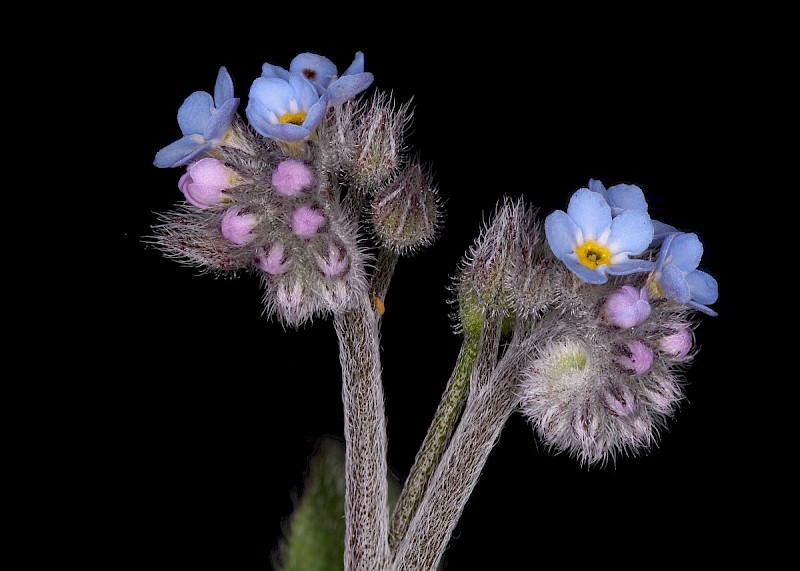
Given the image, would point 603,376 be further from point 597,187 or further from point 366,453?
point 366,453

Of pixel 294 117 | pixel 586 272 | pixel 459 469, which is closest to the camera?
pixel 586 272

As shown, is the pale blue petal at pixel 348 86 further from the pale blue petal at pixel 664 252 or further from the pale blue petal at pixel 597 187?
the pale blue petal at pixel 664 252

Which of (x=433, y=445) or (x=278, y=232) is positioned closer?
(x=278, y=232)

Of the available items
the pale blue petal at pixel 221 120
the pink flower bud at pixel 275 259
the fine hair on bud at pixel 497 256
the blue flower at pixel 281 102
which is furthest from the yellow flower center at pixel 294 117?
the fine hair on bud at pixel 497 256

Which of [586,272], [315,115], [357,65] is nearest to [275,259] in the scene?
[315,115]

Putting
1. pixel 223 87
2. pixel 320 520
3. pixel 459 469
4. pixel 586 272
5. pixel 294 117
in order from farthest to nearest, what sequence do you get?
pixel 320 520
pixel 459 469
pixel 223 87
pixel 294 117
pixel 586 272

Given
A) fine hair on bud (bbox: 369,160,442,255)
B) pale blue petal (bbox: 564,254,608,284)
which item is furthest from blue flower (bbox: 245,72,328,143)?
pale blue petal (bbox: 564,254,608,284)

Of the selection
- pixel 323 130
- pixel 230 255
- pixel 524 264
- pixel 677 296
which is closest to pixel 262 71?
pixel 323 130
